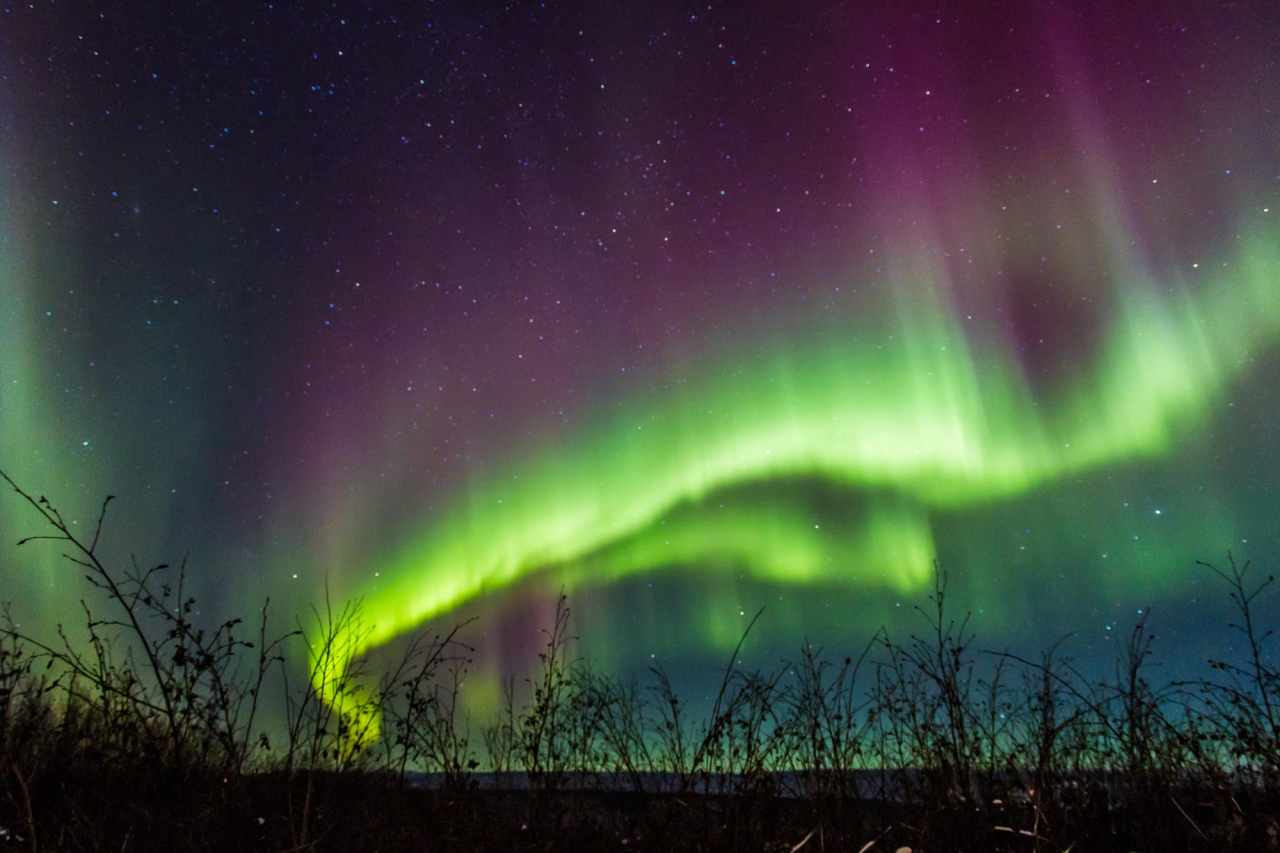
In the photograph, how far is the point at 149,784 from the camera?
6191 mm

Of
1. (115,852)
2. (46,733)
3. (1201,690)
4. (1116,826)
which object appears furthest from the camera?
(46,733)

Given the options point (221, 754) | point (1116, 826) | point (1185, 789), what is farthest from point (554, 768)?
point (1185, 789)

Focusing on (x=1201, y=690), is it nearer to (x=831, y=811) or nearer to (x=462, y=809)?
(x=831, y=811)

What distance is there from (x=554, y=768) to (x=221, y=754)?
3.11 metres

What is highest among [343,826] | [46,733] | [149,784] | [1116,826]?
[46,733]

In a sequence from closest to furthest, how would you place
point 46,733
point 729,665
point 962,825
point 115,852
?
point 115,852
point 729,665
point 962,825
point 46,733

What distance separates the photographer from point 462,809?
6.35 m

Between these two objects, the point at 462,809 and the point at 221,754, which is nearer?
the point at 462,809

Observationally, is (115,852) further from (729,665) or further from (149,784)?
(729,665)

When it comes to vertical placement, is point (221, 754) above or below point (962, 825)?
above

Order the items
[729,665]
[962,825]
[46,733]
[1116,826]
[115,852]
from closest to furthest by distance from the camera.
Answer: [115,852] < [729,665] < [962,825] < [1116,826] < [46,733]

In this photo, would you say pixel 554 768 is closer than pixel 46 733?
Yes

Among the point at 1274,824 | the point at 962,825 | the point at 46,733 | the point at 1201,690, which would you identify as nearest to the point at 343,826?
the point at 46,733

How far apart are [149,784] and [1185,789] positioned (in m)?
8.51
